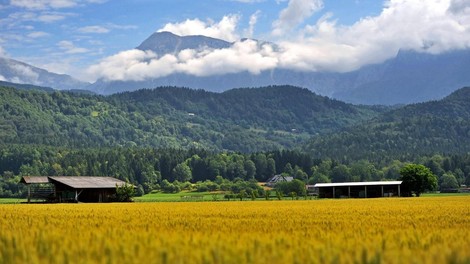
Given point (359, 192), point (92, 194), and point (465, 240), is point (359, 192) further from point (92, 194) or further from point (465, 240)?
point (465, 240)

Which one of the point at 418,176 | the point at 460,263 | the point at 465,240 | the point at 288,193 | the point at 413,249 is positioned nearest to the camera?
the point at 460,263

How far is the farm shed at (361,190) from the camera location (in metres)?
132

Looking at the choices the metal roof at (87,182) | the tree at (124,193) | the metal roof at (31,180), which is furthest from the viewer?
the tree at (124,193)

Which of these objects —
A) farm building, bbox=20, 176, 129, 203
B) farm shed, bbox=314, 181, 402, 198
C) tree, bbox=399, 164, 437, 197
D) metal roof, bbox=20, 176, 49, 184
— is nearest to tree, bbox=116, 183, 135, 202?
farm building, bbox=20, 176, 129, 203

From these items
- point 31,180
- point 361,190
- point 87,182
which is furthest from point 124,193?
point 361,190

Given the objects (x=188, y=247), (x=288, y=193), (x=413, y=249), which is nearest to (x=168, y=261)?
(x=188, y=247)

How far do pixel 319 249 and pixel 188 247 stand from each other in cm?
321

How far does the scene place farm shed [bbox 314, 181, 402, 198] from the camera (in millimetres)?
132125

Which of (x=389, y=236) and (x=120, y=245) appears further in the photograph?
(x=389, y=236)

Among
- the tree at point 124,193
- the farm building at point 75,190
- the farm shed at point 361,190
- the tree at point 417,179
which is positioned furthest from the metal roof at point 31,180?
the tree at point 417,179

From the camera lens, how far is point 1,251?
51.5 ft

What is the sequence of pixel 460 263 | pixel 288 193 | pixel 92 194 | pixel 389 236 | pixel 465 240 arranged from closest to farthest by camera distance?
pixel 460 263
pixel 465 240
pixel 389 236
pixel 92 194
pixel 288 193

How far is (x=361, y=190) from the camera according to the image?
136125 millimetres

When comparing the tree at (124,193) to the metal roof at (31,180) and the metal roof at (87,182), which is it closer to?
the metal roof at (87,182)
